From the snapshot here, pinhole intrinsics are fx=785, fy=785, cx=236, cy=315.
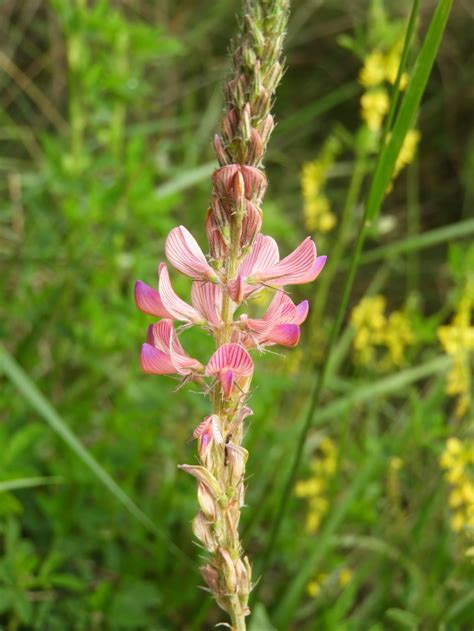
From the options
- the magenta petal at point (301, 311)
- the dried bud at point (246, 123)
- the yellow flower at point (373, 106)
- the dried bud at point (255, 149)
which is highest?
the yellow flower at point (373, 106)

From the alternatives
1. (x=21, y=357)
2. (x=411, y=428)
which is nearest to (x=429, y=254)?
(x=411, y=428)

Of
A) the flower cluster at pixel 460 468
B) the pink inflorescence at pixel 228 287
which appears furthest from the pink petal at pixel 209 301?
the flower cluster at pixel 460 468

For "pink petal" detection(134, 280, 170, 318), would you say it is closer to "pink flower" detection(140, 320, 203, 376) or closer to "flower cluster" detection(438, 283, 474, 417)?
"pink flower" detection(140, 320, 203, 376)

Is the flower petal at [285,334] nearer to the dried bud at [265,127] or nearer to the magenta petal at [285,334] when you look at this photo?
the magenta petal at [285,334]

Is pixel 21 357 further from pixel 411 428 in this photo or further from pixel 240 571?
pixel 240 571

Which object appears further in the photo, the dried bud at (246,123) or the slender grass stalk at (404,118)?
the slender grass stalk at (404,118)

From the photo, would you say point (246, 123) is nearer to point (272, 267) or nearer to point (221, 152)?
point (221, 152)
